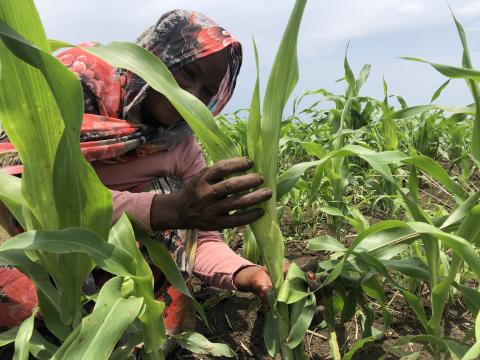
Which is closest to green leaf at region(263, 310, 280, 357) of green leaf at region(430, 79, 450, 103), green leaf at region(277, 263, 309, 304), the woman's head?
green leaf at region(277, 263, 309, 304)

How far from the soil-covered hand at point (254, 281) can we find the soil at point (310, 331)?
20 centimetres

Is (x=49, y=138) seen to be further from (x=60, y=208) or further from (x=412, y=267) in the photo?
(x=412, y=267)

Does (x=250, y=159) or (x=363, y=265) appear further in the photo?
(x=363, y=265)

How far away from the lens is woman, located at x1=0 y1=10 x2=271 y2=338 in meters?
1.12

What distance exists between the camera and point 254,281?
1253mm

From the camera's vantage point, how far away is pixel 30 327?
34.9 inches

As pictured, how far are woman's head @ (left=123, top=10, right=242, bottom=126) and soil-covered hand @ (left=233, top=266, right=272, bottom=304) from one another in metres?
0.49

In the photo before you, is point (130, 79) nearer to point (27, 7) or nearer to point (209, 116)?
point (209, 116)

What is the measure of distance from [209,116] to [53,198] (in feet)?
1.01

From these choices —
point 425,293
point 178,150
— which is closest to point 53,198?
point 178,150

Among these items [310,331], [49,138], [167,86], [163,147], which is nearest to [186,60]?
[163,147]

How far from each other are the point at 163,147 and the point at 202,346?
2.02 feet

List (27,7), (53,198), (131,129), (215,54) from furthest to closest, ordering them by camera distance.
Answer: (131,129) → (215,54) → (53,198) → (27,7)

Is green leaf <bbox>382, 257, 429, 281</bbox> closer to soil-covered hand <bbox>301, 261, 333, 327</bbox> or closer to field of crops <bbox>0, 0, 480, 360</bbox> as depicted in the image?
field of crops <bbox>0, 0, 480, 360</bbox>
